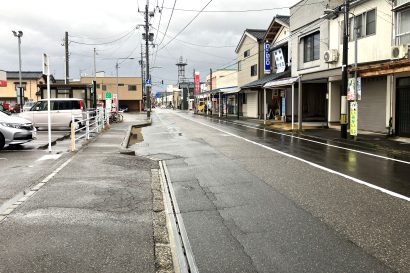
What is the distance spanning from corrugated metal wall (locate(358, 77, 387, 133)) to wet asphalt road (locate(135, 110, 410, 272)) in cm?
986

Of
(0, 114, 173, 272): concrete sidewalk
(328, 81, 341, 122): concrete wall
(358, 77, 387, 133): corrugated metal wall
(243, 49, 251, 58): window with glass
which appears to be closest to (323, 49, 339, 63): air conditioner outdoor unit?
(358, 77, 387, 133): corrugated metal wall

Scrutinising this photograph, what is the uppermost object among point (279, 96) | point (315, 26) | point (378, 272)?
point (315, 26)

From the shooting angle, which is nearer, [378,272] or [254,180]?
[378,272]

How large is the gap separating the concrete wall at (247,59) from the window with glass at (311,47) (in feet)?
48.2

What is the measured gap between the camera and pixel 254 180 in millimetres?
9227

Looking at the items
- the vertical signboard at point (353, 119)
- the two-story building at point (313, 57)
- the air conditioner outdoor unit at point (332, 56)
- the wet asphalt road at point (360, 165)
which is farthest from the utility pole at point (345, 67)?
the air conditioner outdoor unit at point (332, 56)

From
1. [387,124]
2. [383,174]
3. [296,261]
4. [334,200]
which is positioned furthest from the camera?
[387,124]

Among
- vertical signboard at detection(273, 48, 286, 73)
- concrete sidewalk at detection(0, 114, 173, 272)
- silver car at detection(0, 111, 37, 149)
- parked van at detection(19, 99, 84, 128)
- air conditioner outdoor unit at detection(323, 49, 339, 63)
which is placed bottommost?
concrete sidewalk at detection(0, 114, 173, 272)

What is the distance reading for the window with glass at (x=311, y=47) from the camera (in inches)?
1065

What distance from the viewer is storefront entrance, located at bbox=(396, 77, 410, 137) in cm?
1841

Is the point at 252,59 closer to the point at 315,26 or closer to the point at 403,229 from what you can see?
the point at 315,26

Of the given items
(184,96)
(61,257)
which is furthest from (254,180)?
(184,96)

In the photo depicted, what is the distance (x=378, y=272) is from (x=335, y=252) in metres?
0.62

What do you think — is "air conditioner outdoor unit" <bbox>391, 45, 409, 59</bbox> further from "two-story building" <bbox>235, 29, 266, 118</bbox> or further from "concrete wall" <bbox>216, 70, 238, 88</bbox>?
"concrete wall" <bbox>216, 70, 238, 88</bbox>
